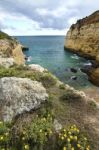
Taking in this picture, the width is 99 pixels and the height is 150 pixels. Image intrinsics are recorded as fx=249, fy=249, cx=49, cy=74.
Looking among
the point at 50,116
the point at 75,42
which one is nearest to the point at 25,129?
the point at 50,116

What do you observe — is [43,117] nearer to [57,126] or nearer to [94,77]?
[57,126]

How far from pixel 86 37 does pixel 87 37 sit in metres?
0.72

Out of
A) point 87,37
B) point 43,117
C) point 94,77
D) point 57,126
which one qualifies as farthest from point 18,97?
point 87,37

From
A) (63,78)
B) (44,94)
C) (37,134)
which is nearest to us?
(37,134)

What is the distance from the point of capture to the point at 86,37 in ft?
224

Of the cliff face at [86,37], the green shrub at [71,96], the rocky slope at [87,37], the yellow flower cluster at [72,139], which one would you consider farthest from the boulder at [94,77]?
the yellow flower cluster at [72,139]

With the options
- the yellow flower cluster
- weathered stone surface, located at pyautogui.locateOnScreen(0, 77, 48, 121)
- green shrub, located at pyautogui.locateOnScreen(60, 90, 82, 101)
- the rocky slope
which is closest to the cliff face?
the rocky slope

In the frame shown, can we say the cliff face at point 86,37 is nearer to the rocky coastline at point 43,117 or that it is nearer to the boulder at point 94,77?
the boulder at point 94,77

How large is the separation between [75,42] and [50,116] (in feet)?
227

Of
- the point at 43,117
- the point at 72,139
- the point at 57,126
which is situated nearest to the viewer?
the point at 72,139

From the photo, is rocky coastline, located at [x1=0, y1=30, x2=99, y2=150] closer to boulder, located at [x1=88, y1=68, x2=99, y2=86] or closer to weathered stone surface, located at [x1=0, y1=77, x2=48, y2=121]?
weathered stone surface, located at [x1=0, y1=77, x2=48, y2=121]

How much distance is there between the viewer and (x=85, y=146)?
27.8ft

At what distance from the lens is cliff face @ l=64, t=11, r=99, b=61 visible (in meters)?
63.0

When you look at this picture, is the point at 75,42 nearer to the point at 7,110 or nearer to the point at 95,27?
the point at 95,27
